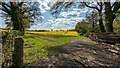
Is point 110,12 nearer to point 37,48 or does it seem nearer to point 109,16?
point 109,16

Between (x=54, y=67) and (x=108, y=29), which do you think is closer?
(x=54, y=67)

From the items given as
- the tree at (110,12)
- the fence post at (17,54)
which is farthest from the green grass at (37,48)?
the tree at (110,12)

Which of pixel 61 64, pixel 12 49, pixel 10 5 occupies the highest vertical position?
pixel 10 5

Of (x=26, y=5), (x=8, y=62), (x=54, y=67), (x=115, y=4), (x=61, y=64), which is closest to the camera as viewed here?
(x=8, y=62)

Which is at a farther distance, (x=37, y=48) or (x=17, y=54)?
(x=37, y=48)

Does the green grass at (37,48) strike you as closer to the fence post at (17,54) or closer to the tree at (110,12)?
the fence post at (17,54)

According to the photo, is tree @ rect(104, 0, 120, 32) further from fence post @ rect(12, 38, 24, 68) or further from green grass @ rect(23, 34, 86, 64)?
fence post @ rect(12, 38, 24, 68)

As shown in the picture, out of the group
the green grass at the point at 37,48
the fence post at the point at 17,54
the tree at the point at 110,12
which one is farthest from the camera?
the tree at the point at 110,12

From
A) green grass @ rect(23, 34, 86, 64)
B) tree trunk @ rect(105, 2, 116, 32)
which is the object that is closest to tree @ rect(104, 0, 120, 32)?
tree trunk @ rect(105, 2, 116, 32)

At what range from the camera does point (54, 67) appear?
9.40 metres

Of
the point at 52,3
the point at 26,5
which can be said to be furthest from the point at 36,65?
the point at 26,5

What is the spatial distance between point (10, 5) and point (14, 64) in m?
26.7

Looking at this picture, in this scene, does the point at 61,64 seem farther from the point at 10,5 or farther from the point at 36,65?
the point at 10,5

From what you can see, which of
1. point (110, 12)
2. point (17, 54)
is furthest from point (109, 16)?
point (17, 54)
